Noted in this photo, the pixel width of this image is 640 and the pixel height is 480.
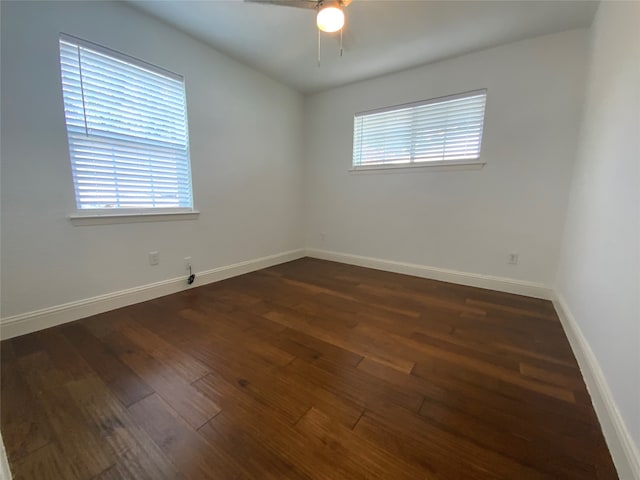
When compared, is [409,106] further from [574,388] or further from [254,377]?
[254,377]

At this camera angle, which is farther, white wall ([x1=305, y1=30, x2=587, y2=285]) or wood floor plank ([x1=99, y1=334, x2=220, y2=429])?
white wall ([x1=305, y1=30, x2=587, y2=285])

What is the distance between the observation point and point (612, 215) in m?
1.33

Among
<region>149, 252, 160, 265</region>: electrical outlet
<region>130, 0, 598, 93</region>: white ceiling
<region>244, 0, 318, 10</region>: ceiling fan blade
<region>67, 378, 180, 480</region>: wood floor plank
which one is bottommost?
<region>67, 378, 180, 480</region>: wood floor plank

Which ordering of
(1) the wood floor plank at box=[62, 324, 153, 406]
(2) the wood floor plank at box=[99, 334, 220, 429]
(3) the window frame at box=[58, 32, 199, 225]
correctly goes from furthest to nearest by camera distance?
(3) the window frame at box=[58, 32, 199, 225]
(1) the wood floor plank at box=[62, 324, 153, 406]
(2) the wood floor plank at box=[99, 334, 220, 429]

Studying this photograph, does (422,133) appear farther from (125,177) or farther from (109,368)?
(109,368)

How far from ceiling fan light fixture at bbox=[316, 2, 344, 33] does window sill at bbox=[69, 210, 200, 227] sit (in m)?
2.01

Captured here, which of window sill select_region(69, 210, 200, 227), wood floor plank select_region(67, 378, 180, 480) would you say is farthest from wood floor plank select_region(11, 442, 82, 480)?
window sill select_region(69, 210, 200, 227)

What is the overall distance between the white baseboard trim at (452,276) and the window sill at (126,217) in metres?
2.12

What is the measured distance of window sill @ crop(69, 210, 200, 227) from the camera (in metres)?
1.95


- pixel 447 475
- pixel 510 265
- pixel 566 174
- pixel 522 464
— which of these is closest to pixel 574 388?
pixel 522 464

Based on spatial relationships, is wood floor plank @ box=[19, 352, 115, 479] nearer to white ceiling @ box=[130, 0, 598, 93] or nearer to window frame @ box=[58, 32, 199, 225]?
window frame @ box=[58, 32, 199, 225]

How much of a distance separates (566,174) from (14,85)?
433 cm

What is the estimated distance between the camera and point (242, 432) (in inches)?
41.2

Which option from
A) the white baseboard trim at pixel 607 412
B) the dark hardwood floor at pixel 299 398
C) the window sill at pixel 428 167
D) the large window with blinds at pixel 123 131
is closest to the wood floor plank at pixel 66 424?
the dark hardwood floor at pixel 299 398
